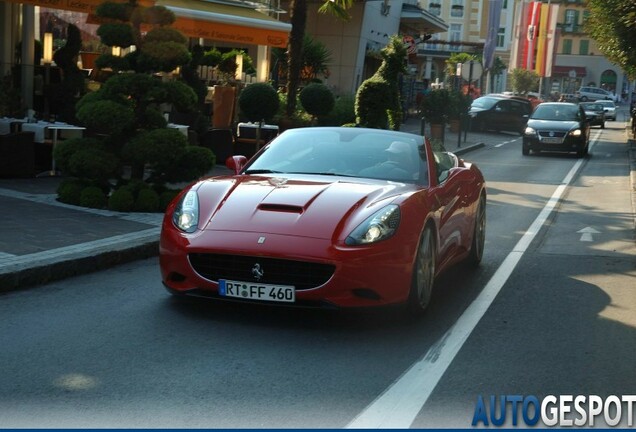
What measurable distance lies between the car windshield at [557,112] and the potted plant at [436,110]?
2.77m

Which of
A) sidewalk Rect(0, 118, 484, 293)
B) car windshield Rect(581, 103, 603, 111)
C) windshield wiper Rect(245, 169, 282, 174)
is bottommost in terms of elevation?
car windshield Rect(581, 103, 603, 111)

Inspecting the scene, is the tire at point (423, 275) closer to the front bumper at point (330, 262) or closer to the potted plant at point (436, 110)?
the front bumper at point (330, 262)

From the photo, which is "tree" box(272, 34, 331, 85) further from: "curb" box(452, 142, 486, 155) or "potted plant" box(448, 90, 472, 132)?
"curb" box(452, 142, 486, 155)

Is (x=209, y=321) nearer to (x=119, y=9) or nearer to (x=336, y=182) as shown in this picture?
(x=336, y=182)

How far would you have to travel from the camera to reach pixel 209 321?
7125mm

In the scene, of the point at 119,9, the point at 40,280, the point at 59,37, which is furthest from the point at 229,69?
the point at 40,280

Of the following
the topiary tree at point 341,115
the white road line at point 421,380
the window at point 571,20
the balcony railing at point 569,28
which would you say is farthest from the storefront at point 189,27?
the window at point 571,20

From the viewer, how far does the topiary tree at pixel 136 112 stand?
12.2m

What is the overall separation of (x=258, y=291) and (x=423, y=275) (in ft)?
4.31

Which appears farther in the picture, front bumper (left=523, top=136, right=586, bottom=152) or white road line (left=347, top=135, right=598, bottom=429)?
front bumper (left=523, top=136, right=586, bottom=152)

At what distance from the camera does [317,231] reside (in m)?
7.02

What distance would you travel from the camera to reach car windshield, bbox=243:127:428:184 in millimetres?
8359

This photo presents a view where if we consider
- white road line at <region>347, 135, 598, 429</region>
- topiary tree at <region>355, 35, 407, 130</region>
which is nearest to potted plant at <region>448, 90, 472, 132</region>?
topiary tree at <region>355, 35, 407, 130</region>

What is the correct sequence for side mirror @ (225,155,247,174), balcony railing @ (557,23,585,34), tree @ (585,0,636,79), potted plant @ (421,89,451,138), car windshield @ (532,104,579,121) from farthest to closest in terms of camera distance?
1. balcony railing @ (557,23,585,34)
2. potted plant @ (421,89,451,138)
3. car windshield @ (532,104,579,121)
4. tree @ (585,0,636,79)
5. side mirror @ (225,155,247,174)
